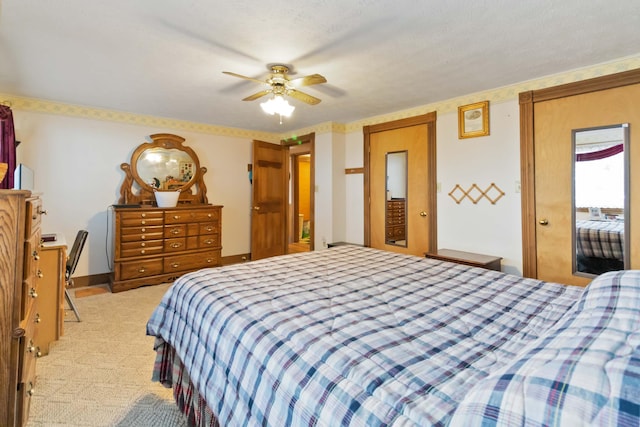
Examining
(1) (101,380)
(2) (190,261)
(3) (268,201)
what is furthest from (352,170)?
(1) (101,380)

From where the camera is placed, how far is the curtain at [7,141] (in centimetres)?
295

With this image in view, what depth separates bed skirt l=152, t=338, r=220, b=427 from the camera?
1.31 metres

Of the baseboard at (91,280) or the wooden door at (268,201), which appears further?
the wooden door at (268,201)

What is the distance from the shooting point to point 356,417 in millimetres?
678

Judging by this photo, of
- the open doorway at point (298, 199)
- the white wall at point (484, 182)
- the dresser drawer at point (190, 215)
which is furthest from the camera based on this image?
the open doorway at point (298, 199)

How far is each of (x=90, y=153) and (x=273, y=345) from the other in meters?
4.11

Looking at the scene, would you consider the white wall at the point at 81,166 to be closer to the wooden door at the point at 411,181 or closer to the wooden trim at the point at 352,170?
the wooden trim at the point at 352,170

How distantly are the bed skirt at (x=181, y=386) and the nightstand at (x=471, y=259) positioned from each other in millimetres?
2577

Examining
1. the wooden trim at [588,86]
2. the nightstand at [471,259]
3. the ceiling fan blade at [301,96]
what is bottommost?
the nightstand at [471,259]

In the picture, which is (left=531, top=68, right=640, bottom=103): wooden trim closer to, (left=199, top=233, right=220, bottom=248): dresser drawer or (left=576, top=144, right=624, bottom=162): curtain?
(left=576, top=144, right=624, bottom=162): curtain

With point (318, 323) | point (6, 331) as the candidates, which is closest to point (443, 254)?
point (318, 323)

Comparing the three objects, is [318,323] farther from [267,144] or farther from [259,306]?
[267,144]

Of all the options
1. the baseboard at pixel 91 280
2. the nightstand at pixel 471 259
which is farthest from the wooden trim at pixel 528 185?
the baseboard at pixel 91 280

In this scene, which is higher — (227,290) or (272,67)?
(272,67)
